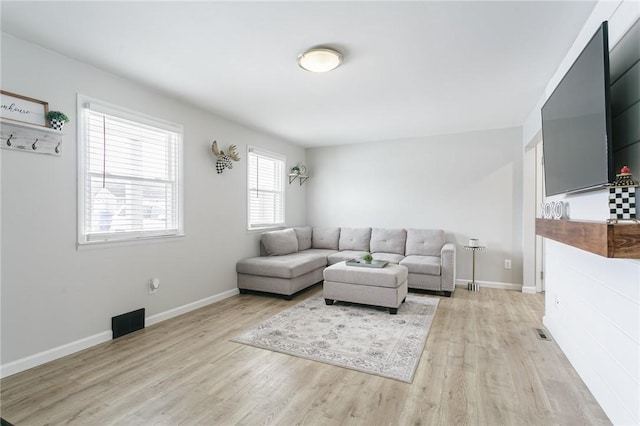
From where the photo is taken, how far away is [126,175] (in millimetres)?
3018

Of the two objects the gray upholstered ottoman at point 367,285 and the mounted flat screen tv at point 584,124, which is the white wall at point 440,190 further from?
the mounted flat screen tv at point 584,124

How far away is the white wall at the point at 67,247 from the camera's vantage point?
225 cm

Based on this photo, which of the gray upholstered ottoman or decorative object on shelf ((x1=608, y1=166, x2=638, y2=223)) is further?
the gray upholstered ottoman

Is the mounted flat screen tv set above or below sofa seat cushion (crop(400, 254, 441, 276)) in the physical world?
above

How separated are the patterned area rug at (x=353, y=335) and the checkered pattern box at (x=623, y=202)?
1568 millimetres

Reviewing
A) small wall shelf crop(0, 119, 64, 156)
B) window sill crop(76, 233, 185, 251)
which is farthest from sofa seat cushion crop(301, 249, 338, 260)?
small wall shelf crop(0, 119, 64, 156)

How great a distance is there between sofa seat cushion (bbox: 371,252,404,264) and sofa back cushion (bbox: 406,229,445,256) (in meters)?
0.25

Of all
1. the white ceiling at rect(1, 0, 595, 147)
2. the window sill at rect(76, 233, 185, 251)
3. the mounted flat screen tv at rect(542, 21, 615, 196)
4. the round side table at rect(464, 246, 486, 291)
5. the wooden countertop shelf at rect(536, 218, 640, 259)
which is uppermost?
the white ceiling at rect(1, 0, 595, 147)

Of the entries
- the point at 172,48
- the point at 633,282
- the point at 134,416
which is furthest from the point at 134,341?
the point at 633,282

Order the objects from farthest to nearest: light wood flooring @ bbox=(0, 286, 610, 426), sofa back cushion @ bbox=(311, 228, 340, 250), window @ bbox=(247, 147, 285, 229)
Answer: sofa back cushion @ bbox=(311, 228, 340, 250), window @ bbox=(247, 147, 285, 229), light wood flooring @ bbox=(0, 286, 610, 426)

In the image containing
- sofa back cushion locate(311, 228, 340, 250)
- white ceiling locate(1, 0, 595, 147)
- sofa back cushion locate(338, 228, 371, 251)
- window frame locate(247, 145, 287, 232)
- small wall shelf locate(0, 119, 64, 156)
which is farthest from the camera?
sofa back cushion locate(311, 228, 340, 250)

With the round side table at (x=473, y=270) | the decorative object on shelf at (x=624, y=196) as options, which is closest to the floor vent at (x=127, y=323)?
the decorative object on shelf at (x=624, y=196)

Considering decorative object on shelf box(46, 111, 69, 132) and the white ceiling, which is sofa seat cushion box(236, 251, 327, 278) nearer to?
the white ceiling

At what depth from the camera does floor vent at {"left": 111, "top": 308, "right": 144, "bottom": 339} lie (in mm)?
2869
